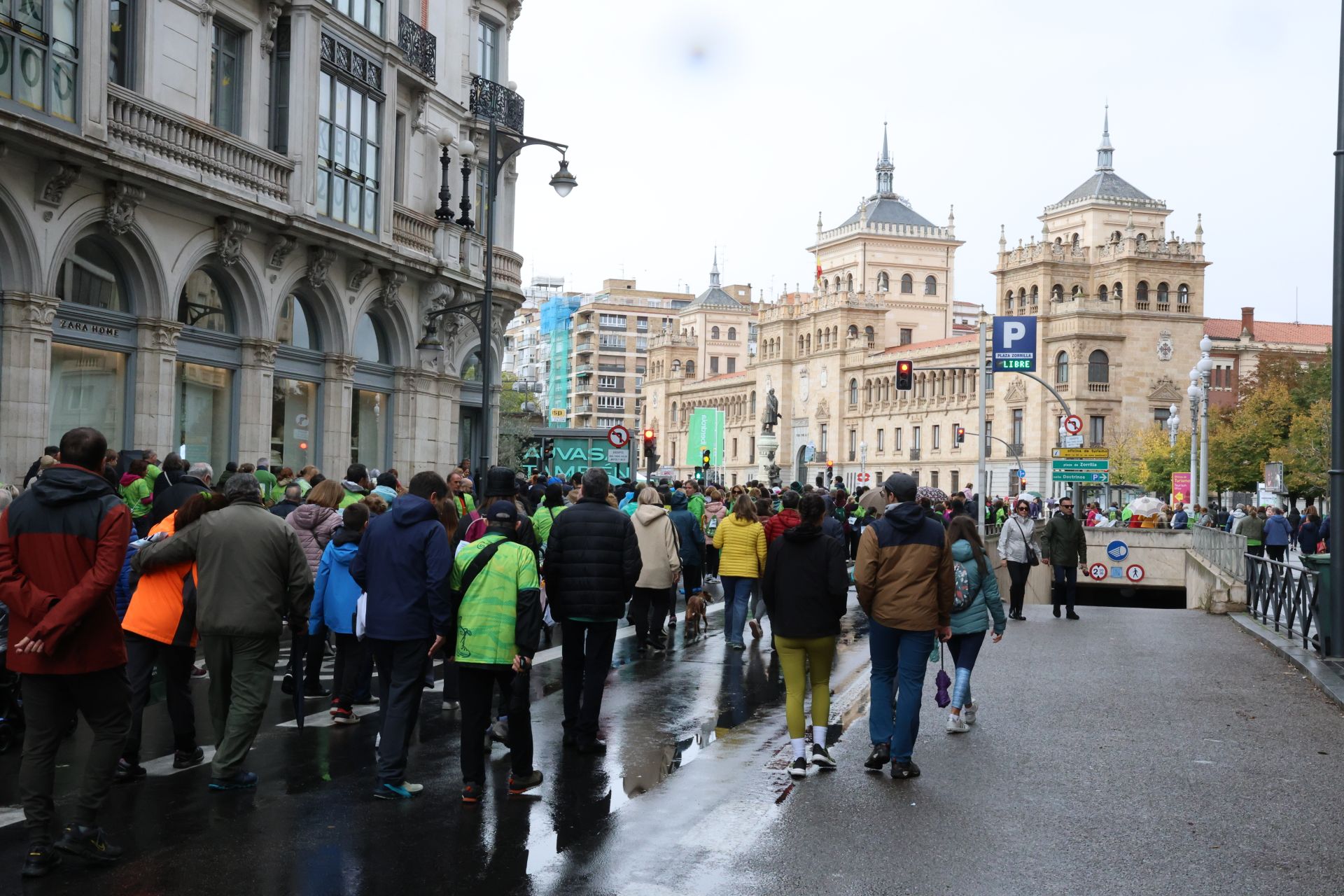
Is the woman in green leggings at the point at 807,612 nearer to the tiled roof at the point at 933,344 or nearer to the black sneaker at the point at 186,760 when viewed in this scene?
the black sneaker at the point at 186,760

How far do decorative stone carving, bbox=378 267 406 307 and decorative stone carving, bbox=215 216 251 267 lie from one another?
16.2ft

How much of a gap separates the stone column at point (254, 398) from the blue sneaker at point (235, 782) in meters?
15.1

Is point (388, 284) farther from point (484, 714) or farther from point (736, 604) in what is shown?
point (484, 714)

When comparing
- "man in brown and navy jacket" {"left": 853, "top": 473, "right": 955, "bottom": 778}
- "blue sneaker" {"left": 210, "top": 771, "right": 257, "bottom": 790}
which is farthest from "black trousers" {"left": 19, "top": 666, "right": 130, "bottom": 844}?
"man in brown and navy jacket" {"left": 853, "top": 473, "right": 955, "bottom": 778}

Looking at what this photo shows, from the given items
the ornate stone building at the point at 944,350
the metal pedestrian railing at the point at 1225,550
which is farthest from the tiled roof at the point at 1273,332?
the metal pedestrian railing at the point at 1225,550

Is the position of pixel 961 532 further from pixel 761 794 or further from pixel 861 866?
pixel 861 866

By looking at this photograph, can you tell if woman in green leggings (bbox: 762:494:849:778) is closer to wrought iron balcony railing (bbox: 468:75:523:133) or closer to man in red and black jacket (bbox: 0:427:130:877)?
man in red and black jacket (bbox: 0:427:130:877)

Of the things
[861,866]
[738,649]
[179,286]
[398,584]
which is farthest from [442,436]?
[861,866]

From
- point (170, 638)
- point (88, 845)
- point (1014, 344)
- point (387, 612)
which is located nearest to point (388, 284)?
point (1014, 344)

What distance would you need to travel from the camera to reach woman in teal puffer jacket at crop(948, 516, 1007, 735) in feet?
33.1

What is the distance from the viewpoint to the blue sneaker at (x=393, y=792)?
774cm

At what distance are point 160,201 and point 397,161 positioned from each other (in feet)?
27.8

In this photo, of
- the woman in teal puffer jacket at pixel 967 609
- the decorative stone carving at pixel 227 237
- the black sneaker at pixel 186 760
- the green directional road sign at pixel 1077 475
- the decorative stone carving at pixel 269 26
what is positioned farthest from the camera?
the green directional road sign at pixel 1077 475

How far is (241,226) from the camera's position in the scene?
69.3ft
